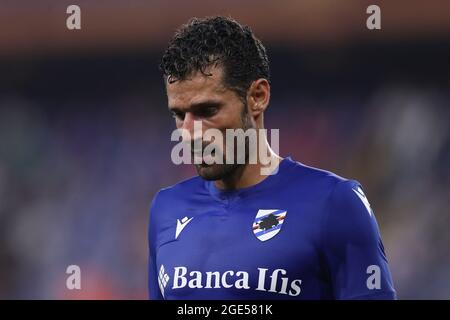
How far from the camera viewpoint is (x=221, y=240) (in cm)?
301

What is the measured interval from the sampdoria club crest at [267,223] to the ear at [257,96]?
1.37 ft

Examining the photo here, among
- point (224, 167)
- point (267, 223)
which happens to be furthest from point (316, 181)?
point (224, 167)

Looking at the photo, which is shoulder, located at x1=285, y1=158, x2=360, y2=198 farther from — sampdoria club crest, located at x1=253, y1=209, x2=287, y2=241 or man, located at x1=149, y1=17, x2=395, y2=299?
sampdoria club crest, located at x1=253, y1=209, x2=287, y2=241

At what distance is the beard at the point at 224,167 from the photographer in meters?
2.95

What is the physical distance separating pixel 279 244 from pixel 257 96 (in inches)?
25.6

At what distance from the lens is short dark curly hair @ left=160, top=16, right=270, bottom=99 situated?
2963mm

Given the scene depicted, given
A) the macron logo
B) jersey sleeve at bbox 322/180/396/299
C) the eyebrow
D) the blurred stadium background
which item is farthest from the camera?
the blurred stadium background

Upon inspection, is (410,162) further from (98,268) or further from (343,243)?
(343,243)

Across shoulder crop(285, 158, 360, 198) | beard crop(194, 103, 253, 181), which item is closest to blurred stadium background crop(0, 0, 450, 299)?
shoulder crop(285, 158, 360, 198)

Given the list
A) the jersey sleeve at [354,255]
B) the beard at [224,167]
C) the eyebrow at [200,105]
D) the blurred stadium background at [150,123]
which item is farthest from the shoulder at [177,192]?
the blurred stadium background at [150,123]

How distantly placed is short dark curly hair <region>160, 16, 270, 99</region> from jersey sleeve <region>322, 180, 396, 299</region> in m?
0.65

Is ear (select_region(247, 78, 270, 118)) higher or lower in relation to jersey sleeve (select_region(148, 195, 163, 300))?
higher
